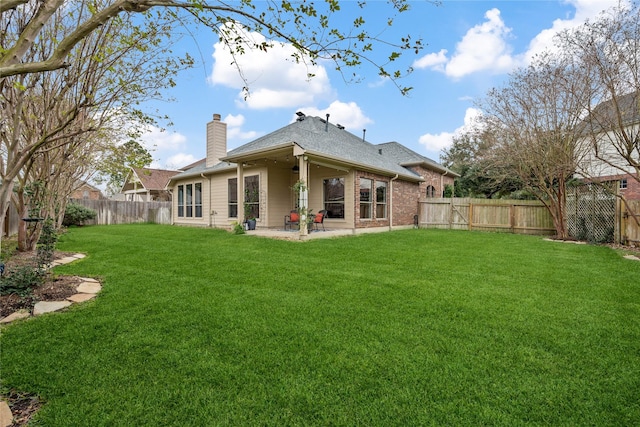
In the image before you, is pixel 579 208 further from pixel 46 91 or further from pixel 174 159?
pixel 174 159

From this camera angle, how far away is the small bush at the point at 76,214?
51.2ft

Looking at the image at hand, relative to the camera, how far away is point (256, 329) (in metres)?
3.07

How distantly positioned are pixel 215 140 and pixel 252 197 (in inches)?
151

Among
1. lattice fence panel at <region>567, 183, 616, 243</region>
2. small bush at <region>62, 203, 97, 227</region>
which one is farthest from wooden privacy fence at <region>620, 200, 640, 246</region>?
small bush at <region>62, 203, 97, 227</region>

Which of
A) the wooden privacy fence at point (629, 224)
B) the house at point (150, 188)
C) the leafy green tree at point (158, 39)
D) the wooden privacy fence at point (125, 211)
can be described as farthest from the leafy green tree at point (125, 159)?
the house at point (150, 188)

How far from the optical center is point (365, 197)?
11.9 m

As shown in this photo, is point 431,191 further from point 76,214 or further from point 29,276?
point 76,214

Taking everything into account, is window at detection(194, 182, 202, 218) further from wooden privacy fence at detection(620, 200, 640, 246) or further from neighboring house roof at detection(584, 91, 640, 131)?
wooden privacy fence at detection(620, 200, 640, 246)

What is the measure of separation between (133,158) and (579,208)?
13.3m

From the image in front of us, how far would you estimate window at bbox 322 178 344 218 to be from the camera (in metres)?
11.7

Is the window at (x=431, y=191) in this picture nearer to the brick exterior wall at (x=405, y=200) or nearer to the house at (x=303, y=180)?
the house at (x=303, y=180)

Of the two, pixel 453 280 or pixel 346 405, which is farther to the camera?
pixel 453 280

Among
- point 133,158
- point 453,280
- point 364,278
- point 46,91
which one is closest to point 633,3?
point 453,280

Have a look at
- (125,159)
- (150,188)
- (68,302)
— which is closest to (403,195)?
(125,159)
